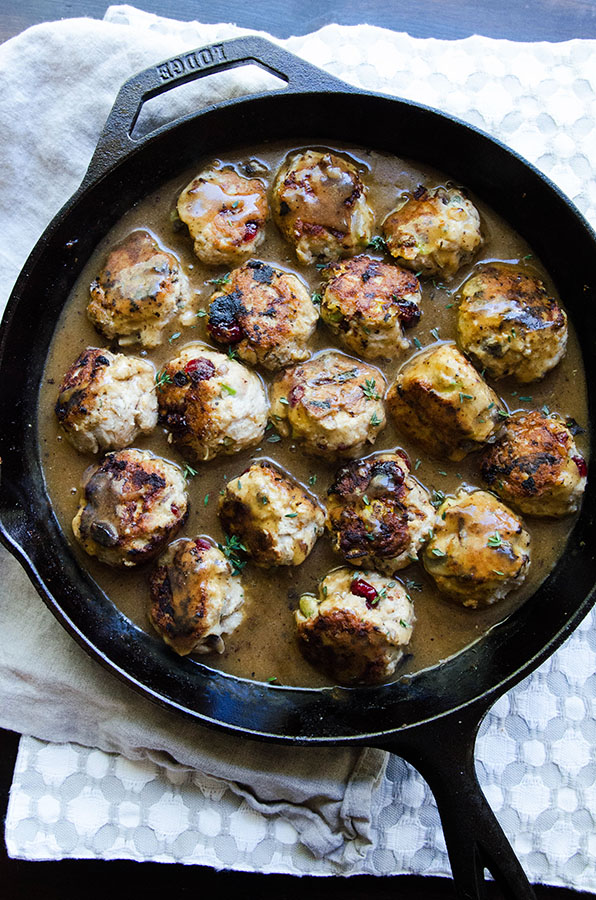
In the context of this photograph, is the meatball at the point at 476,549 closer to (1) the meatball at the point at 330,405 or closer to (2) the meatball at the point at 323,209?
(1) the meatball at the point at 330,405

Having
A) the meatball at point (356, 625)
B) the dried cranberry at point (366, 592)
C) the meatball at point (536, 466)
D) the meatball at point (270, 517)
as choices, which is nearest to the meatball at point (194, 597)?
the meatball at point (270, 517)

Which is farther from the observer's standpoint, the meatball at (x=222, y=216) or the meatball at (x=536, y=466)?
the meatball at (x=222, y=216)

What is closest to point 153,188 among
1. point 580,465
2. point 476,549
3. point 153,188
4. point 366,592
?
point 153,188

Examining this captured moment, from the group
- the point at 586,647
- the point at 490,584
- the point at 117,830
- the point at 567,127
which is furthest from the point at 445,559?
the point at 567,127

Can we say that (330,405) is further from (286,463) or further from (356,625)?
(356,625)

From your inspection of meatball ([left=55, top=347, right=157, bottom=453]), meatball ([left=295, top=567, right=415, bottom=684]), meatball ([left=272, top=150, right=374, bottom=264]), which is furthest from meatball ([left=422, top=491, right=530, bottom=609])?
meatball ([left=55, top=347, right=157, bottom=453])
